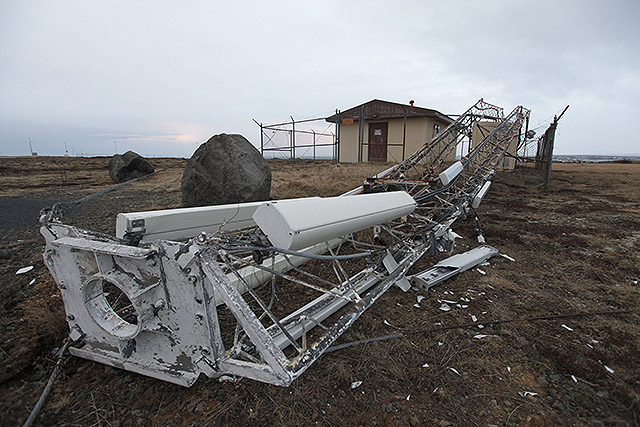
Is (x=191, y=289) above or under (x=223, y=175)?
under

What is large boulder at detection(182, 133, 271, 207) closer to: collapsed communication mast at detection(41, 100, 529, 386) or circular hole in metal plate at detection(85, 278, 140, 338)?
collapsed communication mast at detection(41, 100, 529, 386)

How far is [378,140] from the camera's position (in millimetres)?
17547

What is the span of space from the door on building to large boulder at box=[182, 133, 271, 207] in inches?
487

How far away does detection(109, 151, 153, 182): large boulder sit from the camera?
41.5ft

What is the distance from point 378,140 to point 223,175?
13283mm

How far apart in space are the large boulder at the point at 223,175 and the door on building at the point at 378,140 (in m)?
12.4

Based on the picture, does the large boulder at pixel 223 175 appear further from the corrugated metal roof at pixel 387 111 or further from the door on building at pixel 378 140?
the door on building at pixel 378 140

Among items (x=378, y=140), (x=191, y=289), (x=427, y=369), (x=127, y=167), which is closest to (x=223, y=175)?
(x=191, y=289)

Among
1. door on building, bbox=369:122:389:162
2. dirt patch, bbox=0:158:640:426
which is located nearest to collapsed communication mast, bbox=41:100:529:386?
dirt patch, bbox=0:158:640:426

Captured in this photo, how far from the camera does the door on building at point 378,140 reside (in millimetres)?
17297

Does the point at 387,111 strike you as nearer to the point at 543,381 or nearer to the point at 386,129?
the point at 386,129

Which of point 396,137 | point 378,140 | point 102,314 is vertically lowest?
point 102,314

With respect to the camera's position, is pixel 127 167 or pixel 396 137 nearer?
pixel 127 167

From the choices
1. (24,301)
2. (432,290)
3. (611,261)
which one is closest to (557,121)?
(611,261)
